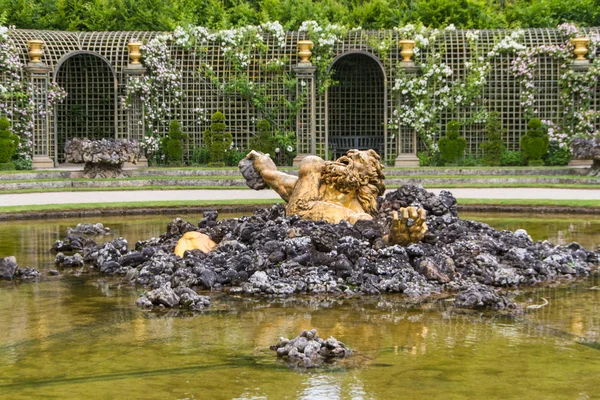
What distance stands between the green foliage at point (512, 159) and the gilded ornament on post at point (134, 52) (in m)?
10.2

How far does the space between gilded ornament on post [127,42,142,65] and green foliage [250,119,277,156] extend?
148 inches

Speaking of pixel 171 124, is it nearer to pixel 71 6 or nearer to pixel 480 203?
pixel 71 6

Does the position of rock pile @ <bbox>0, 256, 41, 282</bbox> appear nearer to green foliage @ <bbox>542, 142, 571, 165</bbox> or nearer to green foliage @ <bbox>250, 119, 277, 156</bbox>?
green foliage @ <bbox>250, 119, 277, 156</bbox>

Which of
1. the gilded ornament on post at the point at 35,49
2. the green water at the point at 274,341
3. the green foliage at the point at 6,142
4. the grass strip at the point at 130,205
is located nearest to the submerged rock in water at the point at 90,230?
the grass strip at the point at 130,205

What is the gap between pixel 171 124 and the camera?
89.9 feet

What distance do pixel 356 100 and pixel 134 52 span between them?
6961 mm

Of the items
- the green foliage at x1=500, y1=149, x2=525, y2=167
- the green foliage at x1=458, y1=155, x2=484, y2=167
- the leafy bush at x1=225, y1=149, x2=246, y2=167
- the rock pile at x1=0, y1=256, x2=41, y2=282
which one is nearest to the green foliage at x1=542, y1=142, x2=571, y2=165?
the green foliage at x1=500, y1=149, x2=525, y2=167

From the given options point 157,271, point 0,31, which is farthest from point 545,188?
point 0,31

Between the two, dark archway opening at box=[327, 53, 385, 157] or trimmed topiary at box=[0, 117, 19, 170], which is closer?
trimmed topiary at box=[0, 117, 19, 170]

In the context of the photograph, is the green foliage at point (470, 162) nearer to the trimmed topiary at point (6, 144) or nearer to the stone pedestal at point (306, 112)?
the stone pedestal at point (306, 112)

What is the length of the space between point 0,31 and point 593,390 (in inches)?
901

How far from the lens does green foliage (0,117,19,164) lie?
2480 centimetres

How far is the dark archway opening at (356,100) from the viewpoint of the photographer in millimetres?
30266

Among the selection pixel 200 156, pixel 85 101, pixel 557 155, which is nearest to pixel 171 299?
pixel 200 156
